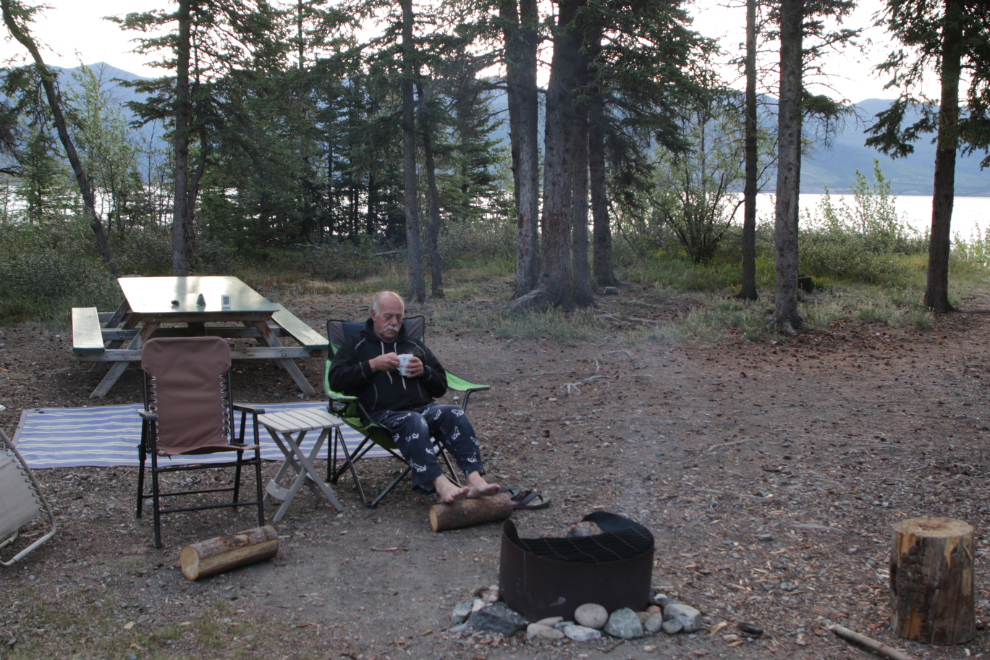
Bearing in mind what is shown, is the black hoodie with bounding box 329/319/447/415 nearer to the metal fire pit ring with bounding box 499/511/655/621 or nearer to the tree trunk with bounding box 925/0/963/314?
the metal fire pit ring with bounding box 499/511/655/621

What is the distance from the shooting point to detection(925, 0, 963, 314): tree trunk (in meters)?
10.1

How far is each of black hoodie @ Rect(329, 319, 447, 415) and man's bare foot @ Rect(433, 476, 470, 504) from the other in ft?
2.06

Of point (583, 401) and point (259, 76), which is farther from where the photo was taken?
point (259, 76)

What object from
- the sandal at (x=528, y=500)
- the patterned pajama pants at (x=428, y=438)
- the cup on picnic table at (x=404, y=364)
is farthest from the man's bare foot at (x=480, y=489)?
the cup on picnic table at (x=404, y=364)

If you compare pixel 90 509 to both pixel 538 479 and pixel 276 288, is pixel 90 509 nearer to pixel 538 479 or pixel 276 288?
pixel 538 479

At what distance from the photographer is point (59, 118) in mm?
14914

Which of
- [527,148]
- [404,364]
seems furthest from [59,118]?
[404,364]

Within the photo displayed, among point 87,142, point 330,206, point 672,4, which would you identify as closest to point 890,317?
point 672,4

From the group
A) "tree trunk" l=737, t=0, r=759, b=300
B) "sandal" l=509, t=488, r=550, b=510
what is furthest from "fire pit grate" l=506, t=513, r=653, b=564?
Answer: "tree trunk" l=737, t=0, r=759, b=300

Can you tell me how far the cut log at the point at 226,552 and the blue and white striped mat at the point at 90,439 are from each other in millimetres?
1175

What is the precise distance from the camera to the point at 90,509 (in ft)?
12.4

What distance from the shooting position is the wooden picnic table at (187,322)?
6020 mm

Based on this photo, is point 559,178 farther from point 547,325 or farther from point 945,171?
point 945,171

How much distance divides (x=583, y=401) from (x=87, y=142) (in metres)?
18.3
